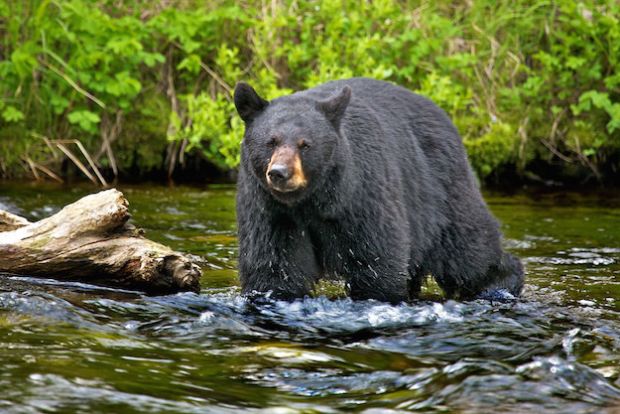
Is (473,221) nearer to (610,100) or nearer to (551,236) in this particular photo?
(551,236)

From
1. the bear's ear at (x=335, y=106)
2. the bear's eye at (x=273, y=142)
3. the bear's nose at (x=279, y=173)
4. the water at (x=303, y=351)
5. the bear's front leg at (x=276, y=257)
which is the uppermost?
the bear's ear at (x=335, y=106)

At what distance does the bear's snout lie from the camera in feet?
16.6

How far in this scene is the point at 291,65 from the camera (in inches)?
446

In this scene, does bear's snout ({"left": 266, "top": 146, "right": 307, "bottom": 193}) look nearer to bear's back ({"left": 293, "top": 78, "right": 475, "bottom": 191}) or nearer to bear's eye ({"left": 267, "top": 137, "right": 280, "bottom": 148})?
bear's eye ({"left": 267, "top": 137, "right": 280, "bottom": 148})

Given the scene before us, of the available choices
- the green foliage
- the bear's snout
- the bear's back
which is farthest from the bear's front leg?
the green foliage

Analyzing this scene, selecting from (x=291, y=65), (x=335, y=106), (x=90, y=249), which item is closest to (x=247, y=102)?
(x=335, y=106)

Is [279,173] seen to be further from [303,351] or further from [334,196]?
[303,351]

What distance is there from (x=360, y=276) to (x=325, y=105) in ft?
3.19

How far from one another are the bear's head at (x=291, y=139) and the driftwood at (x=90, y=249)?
0.76m

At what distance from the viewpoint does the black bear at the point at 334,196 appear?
17.5 feet

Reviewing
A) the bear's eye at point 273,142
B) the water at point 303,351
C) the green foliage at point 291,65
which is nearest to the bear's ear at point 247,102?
the bear's eye at point 273,142

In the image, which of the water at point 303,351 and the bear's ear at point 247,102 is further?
the bear's ear at point 247,102

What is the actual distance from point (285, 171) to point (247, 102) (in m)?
0.61

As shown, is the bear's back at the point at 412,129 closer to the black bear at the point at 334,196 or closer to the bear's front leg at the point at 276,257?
the black bear at the point at 334,196
